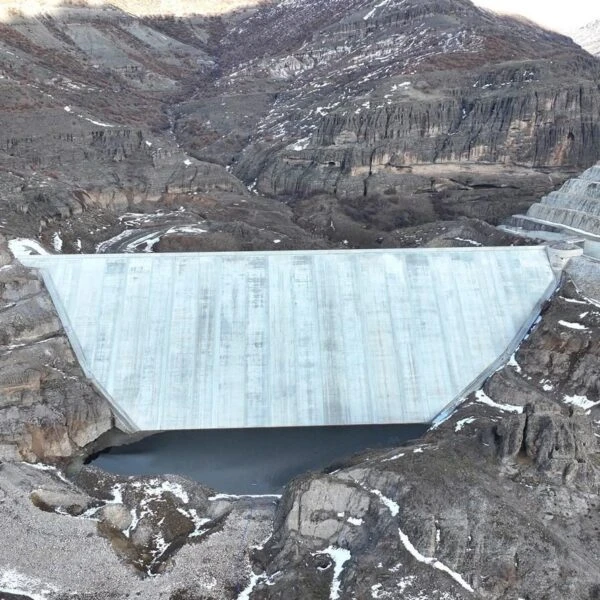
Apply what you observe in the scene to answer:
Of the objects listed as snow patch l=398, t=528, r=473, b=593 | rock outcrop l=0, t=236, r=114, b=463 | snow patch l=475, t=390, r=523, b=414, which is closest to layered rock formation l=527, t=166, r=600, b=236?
snow patch l=475, t=390, r=523, b=414

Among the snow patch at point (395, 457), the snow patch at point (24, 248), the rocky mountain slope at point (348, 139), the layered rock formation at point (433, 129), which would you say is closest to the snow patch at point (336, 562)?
the snow patch at point (395, 457)

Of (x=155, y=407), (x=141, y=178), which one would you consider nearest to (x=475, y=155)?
(x=141, y=178)

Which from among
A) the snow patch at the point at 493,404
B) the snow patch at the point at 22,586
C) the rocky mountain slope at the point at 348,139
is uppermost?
the snow patch at the point at 22,586

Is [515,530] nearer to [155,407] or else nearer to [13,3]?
[155,407]

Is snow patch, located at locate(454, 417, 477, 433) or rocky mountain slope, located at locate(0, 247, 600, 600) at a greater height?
rocky mountain slope, located at locate(0, 247, 600, 600)

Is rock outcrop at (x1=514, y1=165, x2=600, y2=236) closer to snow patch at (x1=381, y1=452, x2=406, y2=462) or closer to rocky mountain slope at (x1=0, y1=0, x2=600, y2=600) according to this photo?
rocky mountain slope at (x1=0, y1=0, x2=600, y2=600)

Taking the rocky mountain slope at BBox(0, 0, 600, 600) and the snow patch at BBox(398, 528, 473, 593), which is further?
the rocky mountain slope at BBox(0, 0, 600, 600)

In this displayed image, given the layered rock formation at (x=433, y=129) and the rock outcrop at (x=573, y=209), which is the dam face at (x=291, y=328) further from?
the layered rock formation at (x=433, y=129)
